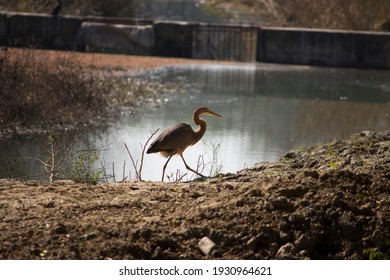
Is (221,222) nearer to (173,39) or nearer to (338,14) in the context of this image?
(173,39)

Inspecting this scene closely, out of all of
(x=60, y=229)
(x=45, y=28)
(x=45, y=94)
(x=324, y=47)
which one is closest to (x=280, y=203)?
(x=60, y=229)

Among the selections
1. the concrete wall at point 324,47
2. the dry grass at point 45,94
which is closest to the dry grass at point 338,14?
the concrete wall at point 324,47

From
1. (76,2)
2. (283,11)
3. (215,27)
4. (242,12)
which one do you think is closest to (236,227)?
(215,27)

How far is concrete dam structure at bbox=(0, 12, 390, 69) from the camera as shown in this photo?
27578 millimetres

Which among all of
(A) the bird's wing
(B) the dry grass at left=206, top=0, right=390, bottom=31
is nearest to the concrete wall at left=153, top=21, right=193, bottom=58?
(B) the dry grass at left=206, top=0, right=390, bottom=31

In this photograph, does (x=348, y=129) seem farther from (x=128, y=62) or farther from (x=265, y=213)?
(x=265, y=213)

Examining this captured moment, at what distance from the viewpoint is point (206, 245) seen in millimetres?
6914

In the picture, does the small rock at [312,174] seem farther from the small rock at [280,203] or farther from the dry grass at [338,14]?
the dry grass at [338,14]

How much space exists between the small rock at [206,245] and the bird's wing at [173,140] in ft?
16.8

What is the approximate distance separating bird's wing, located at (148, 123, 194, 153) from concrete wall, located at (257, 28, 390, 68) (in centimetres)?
1584

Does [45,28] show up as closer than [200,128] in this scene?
No

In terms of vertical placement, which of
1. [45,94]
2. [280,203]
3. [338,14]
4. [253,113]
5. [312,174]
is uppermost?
[338,14]

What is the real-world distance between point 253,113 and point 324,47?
791 centimetres

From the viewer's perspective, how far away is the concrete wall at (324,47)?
27.5m
